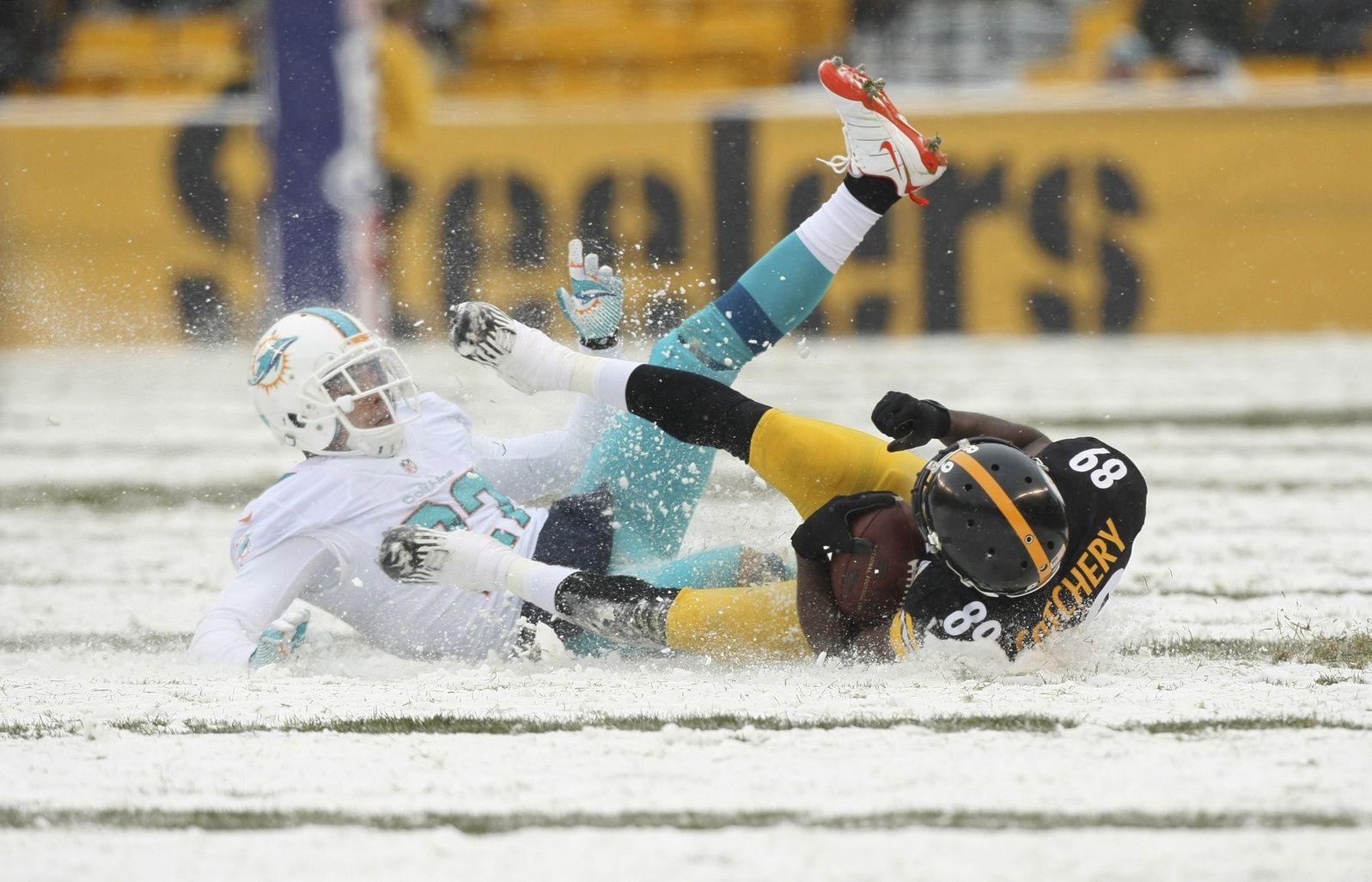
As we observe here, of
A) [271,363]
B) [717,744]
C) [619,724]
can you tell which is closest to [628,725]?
[619,724]

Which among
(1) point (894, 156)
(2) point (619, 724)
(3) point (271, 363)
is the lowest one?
(2) point (619, 724)

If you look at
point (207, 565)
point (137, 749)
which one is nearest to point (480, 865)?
point (137, 749)

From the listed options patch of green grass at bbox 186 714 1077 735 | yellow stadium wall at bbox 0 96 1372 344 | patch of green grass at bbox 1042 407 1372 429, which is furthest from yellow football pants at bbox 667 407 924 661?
yellow stadium wall at bbox 0 96 1372 344

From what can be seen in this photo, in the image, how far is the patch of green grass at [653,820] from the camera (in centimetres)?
279

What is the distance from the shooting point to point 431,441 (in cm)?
459

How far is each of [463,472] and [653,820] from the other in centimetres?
189

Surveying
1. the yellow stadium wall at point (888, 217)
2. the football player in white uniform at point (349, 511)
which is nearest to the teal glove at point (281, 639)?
the football player in white uniform at point (349, 511)

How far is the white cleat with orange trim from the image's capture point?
4.64 m

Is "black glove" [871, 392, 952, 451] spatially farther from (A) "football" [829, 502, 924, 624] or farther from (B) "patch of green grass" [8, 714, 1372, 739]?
(B) "patch of green grass" [8, 714, 1372, 739]

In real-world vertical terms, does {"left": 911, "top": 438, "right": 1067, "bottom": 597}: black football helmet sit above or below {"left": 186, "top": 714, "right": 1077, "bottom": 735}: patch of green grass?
above

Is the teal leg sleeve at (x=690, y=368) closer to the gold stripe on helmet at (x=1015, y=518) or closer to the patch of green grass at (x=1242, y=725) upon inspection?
the gold stripe on helmet at (x=1015, y=518)

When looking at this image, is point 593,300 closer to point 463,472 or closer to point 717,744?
point 463,472

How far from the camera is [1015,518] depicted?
3.65m

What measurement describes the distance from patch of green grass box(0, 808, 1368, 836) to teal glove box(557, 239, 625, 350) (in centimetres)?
208
